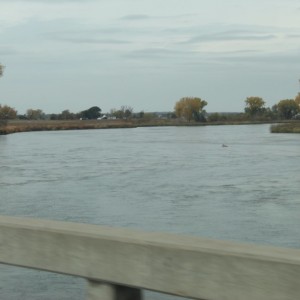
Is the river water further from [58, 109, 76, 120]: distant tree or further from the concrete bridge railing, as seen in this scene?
[58, 109, 76, 120]: distant tree

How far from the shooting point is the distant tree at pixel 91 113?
155 metres

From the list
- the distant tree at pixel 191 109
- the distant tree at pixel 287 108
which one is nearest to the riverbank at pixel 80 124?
the distant tree at pixel 191 109

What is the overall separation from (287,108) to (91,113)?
5272 cm

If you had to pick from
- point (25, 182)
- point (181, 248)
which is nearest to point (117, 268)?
point (181, 248)

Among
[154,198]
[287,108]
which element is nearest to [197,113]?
[287,108]

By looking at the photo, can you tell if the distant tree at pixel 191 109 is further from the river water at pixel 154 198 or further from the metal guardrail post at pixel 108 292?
the metal guardrail post at pixel 108 292

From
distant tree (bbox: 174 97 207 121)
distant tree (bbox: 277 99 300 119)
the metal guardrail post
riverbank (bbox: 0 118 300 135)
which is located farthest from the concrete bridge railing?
distant tree (bbox: 277 99 300 119)

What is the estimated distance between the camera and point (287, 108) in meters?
152

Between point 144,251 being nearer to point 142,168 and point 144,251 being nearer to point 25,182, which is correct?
point 25,182

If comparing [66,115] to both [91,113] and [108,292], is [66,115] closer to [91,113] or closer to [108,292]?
[91,113]

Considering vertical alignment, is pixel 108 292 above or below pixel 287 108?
below

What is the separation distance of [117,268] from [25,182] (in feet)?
65.3

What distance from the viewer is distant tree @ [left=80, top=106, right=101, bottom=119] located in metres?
155

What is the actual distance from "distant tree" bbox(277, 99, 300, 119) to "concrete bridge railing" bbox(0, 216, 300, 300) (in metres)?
151
